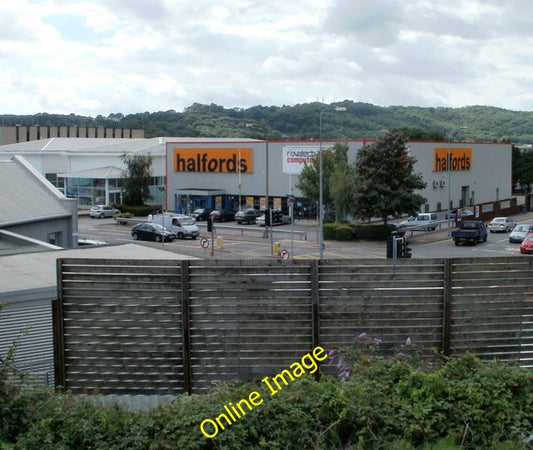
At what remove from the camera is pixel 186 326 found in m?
7.54

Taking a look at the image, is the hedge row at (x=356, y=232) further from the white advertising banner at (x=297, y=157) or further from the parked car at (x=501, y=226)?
the white advertising banner at (x=297, y=157)

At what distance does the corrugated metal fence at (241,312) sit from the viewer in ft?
24.7

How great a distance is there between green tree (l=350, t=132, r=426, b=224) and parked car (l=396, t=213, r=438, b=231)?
283cm

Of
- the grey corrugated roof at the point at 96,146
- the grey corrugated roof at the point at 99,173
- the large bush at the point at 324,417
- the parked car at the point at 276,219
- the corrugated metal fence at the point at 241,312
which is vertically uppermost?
the grey corrugated roof at the point at 96,146

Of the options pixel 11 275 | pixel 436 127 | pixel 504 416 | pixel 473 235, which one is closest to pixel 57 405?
pixel 504 416

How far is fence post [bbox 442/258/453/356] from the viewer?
752cm

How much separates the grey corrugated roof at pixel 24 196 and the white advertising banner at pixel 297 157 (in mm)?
26413

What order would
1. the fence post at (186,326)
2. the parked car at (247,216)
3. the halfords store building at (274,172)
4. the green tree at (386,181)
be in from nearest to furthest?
1. the fence post at (186,326)
2. the green tree at (386,181)
3. the parked car at (247,216)
4. the halfords store building at (274,172)

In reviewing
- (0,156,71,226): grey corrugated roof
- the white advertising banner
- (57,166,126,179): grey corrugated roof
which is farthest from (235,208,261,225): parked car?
(0,156,71,226): grey corrugated roof

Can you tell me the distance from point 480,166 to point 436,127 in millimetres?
127938

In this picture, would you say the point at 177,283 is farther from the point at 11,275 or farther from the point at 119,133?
the point at 119,133

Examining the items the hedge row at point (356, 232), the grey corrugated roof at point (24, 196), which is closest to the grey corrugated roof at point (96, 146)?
the hedge row at point (356, 232)

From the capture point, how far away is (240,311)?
7.56m

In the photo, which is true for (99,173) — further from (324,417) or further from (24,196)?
(324,417)
